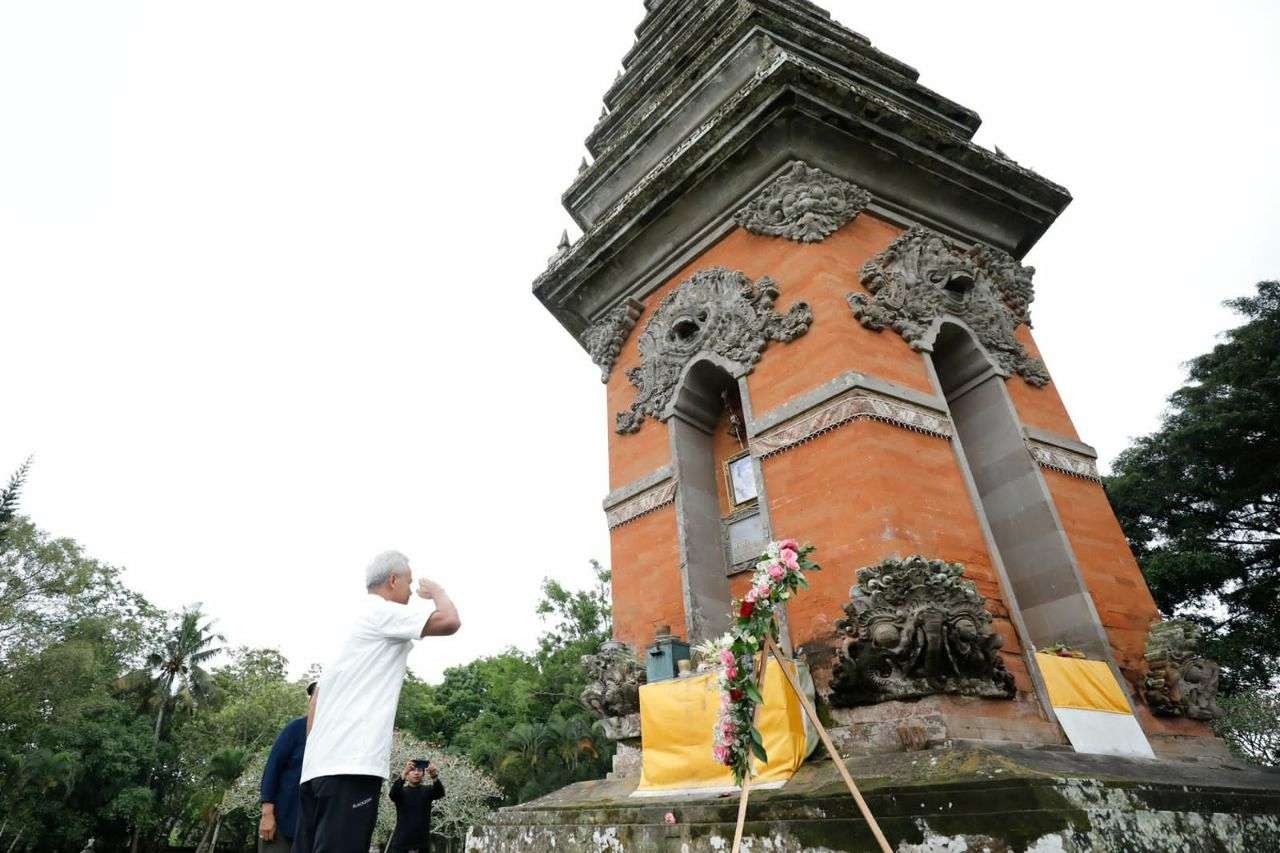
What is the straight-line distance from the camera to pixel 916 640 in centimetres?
564

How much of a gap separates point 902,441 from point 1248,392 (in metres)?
18.7

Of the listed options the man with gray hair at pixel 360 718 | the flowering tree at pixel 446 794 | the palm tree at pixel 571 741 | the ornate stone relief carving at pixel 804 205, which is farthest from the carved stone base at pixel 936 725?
the flowering tree at pixel 446 794

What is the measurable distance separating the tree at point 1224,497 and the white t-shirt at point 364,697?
21.3 meters

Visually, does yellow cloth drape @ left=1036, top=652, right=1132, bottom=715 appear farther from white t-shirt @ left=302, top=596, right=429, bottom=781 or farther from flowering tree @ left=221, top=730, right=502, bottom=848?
flowering tree @ left=221, top=730, right=502, bottom=848

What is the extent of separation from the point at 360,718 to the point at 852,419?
17.8 feet

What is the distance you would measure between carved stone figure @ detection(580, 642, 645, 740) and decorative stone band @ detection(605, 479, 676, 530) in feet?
5.69

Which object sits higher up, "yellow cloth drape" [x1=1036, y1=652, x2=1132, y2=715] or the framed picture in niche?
the framed picture in niche

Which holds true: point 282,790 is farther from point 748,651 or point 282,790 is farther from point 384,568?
point 748,651

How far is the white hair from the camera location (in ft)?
12.1

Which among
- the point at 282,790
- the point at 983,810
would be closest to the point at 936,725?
the point at 983,810

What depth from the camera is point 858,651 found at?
232 inches

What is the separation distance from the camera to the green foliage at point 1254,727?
15570 millimetres

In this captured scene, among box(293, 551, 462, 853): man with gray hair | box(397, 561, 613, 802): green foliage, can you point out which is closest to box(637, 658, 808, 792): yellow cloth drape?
box(293, 551, 462, 853): man with gray hair

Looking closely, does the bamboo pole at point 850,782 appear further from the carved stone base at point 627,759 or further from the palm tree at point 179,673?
the palm tree at point 179,673
